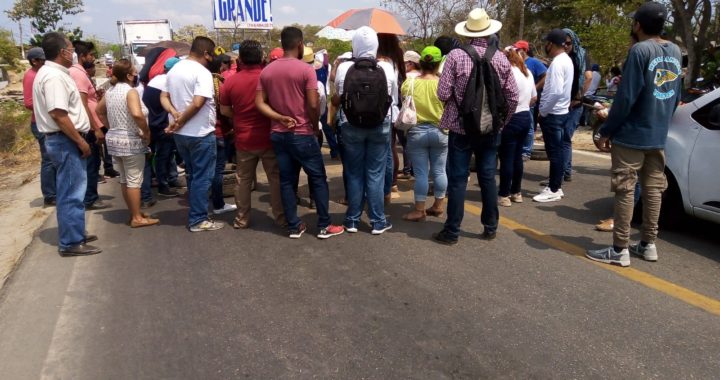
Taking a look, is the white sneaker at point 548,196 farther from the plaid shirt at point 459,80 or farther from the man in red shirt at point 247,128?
the man in red shirt at point 247,128

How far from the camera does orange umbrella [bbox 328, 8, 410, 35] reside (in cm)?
616

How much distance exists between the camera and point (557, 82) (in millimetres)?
5762

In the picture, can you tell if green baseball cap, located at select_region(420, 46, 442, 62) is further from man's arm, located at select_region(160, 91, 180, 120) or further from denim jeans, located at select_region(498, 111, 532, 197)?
man's arm, located at select_region(160, 91, 180, 120)

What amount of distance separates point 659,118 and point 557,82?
81.7 inches

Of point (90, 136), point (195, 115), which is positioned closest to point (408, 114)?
point (195, 115)

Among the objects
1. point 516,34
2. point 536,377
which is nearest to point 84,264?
point 536,377

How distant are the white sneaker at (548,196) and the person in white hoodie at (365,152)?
2091 mm

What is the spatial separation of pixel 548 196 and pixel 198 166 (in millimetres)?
3983

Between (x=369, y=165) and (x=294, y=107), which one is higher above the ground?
(x=294, y=107)

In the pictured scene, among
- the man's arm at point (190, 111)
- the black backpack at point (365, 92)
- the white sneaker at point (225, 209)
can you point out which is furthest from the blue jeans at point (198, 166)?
the black backpack at point (365, 92)

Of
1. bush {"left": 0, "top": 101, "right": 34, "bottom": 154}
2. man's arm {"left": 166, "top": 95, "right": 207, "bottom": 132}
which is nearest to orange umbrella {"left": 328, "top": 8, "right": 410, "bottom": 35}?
man's arm {"left": 166, "top": 95, "right": 207, "bottom": 132}

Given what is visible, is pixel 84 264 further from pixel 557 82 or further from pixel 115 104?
pixel 557 82

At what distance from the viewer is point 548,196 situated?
6.03 meters

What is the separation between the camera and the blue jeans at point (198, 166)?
4891 mm
